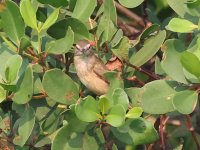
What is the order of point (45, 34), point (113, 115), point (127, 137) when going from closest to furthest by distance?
point (113, 115) < point (127, 137) < point (45, 34)

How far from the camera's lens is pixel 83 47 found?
121 inches

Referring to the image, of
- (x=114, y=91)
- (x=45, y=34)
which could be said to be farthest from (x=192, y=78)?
(x=45, y=34)

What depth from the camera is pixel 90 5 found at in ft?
9.63

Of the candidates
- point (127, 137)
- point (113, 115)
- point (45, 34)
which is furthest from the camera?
point (45, 34)

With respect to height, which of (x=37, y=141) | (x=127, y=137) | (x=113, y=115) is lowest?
(x=37, y=141)

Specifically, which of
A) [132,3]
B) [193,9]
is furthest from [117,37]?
[193,9]

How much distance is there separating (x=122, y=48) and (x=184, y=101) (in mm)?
374

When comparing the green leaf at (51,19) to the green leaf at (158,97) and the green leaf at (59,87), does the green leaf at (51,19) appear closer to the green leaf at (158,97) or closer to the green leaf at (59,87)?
the green leaf at (59,87)

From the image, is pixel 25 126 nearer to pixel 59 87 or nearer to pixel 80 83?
pixel 59 87

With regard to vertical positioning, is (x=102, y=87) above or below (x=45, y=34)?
below

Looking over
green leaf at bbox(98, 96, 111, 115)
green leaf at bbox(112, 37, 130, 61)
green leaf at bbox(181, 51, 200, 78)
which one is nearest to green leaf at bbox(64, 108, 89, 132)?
green leaf at bbox(98, 96, 111, 115)

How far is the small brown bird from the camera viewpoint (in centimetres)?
308

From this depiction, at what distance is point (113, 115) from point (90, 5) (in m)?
0.57

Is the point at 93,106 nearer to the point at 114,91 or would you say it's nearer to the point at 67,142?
the point at 114,91
